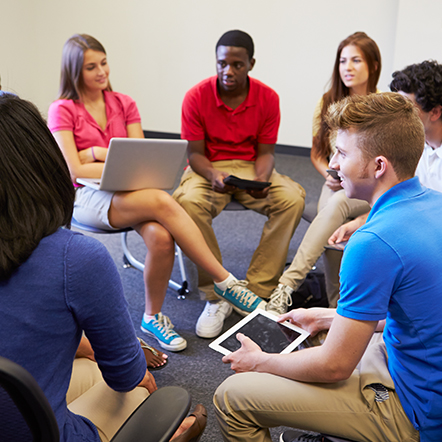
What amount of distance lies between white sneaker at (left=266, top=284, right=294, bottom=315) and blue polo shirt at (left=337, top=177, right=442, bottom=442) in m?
1.06

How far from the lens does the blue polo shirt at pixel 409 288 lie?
917 millimetres

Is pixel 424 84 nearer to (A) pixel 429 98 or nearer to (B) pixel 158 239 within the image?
(A) pixel 429 98

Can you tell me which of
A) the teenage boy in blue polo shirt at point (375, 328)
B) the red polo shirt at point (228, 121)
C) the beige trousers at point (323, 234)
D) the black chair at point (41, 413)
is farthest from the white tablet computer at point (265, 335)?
the red polo shirt at point (228, 121)

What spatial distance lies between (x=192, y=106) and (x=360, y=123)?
149 centimetres

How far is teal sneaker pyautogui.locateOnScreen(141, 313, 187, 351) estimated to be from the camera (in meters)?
1.92

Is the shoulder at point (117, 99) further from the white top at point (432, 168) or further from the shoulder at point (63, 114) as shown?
the white top at point (432, 168)

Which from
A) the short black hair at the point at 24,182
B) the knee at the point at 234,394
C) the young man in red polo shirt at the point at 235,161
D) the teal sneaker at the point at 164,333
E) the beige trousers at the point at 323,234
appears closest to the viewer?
the short black hair at the point at 24,182

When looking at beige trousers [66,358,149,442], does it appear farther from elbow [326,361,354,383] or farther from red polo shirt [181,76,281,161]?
A: red polo shirt [181,76,281,161]

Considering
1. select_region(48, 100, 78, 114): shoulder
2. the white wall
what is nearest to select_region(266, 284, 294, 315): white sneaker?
select_region(48, 100, 78, 114): shoulder

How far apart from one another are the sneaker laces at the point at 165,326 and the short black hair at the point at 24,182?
1243 mm

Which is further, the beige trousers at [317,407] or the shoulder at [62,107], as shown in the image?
the shoulder at [62,107]

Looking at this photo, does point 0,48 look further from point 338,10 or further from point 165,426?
point 165,426

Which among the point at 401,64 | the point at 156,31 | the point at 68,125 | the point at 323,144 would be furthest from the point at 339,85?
the point at 156,31

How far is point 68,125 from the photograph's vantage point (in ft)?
7.09
